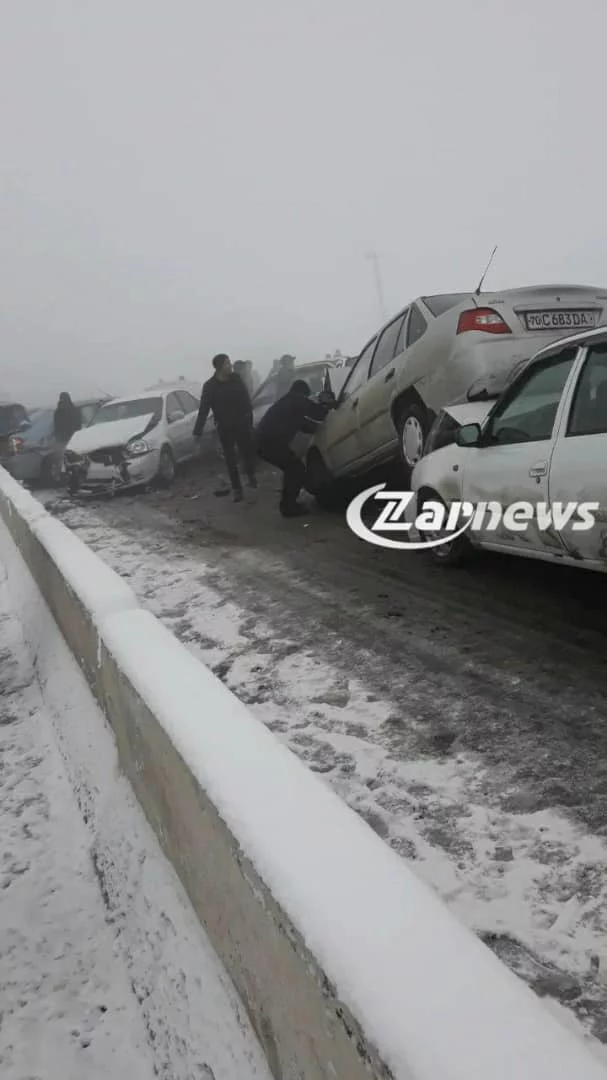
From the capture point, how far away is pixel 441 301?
697cm

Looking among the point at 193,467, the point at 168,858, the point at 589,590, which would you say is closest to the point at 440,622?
the point at 589,590

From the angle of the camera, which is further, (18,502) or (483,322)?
(18,502)

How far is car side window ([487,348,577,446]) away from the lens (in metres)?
4.38

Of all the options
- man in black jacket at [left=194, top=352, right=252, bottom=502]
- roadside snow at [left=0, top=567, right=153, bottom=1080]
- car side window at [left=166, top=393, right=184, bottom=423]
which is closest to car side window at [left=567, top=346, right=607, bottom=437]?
roadside snow at [left=0, top=567, right=153, bottom=1080]

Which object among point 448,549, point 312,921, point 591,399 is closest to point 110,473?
point 448,549

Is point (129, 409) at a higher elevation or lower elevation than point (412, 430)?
lower

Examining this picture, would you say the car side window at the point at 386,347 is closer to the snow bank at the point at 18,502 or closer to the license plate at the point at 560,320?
the license plate at the point at 560,320

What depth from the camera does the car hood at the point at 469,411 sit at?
5.73m

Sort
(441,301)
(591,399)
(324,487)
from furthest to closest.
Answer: (324,487) → (441,301) → (591,399)

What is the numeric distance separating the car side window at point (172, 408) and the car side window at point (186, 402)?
109 millimetres

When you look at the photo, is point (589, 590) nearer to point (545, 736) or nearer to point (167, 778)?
point (545, 736)

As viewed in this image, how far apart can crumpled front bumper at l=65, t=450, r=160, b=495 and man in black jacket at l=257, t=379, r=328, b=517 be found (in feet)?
13.7

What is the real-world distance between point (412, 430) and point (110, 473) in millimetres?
7023

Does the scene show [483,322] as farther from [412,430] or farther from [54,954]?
[54,954]
